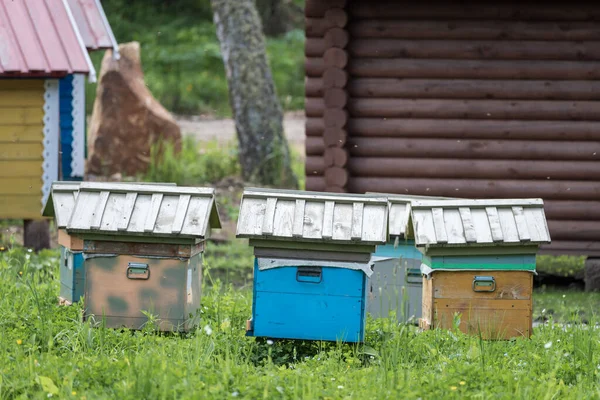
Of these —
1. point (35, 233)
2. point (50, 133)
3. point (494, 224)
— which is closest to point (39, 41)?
point (50, 133)

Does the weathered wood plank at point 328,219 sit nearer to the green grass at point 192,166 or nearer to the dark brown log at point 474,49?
the dark brown log at point 474,49

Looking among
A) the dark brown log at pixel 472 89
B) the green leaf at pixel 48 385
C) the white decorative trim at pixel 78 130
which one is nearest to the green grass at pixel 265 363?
the green leaf at pixel 48 385

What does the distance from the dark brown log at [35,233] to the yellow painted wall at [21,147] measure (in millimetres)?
402

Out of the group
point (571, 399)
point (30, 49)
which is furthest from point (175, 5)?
point (571, 399)

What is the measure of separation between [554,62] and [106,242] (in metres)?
5.98

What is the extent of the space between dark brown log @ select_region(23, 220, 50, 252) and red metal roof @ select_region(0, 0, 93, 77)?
1.77m

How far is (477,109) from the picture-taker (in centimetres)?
1023

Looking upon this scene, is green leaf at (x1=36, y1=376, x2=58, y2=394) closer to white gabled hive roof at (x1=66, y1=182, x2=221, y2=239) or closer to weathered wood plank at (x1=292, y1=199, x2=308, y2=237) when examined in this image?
white gabled hive roof at (x1=66, y1=182, x2=221, y2=239)

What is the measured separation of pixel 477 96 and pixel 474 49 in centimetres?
51

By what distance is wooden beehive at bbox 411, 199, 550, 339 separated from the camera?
6.01 metres

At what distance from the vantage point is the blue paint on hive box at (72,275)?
6.38m

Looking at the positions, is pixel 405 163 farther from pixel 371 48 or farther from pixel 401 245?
pixel 401 245

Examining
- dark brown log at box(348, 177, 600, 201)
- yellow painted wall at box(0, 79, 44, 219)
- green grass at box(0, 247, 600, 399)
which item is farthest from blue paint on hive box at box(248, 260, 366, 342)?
yellow painted wall at box(0, 79, 44, 219)

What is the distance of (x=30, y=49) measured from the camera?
388 inches
